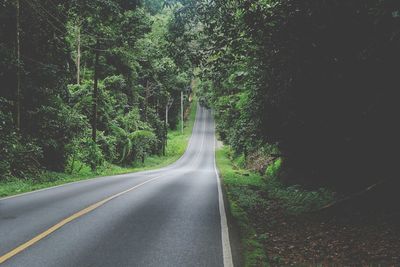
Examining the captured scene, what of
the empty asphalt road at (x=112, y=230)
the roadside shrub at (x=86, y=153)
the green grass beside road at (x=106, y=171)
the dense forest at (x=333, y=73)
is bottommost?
the green grass beside road at (x=106, y=171)

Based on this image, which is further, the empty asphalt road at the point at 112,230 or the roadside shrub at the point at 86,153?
the roadside shrub at the point at 86,153

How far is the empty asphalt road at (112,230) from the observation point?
6.03 meters

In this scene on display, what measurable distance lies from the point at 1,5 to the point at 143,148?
2707 cm

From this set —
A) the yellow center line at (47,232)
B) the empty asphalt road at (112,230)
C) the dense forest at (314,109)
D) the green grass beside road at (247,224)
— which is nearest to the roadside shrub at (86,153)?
the dense forest at (314,109)

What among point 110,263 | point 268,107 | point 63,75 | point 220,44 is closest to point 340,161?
point 268,107

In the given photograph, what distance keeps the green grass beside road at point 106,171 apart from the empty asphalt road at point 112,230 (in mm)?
3015

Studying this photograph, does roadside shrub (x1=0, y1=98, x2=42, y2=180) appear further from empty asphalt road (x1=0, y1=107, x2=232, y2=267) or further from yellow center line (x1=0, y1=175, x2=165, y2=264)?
yellow center line (x1=0, y1=175, x2=165, y2=264)

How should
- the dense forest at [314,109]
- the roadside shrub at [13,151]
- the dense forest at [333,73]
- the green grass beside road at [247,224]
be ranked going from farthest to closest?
the roadside shrub at [13,151] < the dense forest at [333,73] < the dense forest at [314,109] < the green grass beside road at [247,224]

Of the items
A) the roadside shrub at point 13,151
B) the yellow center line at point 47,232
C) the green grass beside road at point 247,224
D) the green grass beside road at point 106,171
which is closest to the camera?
the yellow center line at point 47,232

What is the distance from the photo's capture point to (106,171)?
96.8 feet

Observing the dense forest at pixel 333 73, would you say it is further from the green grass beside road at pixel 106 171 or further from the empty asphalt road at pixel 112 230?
the green grass beside road at pixel 106 171

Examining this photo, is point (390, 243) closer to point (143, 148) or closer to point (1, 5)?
point (1, 5)

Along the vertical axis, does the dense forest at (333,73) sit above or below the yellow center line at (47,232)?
above

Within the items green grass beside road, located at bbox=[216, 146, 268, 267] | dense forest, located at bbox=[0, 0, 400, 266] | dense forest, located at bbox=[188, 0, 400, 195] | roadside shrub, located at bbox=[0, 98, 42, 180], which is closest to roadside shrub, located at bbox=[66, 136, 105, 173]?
roadside shrub, located at bbox=[0, 98, 42, 180]
